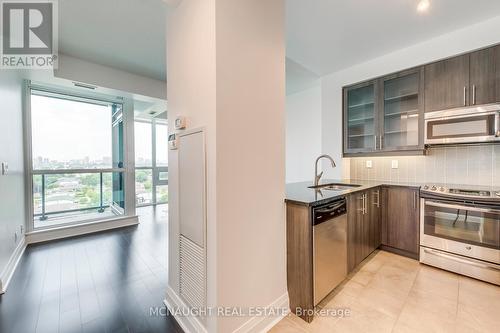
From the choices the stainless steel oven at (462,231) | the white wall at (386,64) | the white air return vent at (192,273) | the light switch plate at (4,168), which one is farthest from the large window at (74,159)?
the stainless steel oven at (462,231)

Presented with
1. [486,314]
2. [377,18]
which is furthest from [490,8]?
[486,314]

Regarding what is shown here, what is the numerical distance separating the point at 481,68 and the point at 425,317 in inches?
109

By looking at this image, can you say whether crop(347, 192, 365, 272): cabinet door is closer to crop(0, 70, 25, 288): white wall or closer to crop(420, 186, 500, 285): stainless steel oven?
crop(420, 186, 500, 285): stainless steel oven

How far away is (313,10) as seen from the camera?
7.37ft

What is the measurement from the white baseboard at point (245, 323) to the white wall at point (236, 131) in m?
0.05

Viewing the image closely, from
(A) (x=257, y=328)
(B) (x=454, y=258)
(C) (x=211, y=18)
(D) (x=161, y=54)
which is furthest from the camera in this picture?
(D) (x=161, y=54)

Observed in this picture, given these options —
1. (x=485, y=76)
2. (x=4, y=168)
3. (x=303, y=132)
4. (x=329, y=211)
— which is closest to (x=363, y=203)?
(x=329, y=211)

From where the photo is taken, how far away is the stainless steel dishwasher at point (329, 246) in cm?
172

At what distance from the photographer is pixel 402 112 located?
3057 millimetres

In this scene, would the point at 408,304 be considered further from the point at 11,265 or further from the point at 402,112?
the point at 11,265

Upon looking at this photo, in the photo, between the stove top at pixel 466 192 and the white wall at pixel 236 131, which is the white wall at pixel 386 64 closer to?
the stove top at pixel 466 192

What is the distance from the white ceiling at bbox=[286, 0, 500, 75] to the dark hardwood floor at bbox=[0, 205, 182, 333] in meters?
3.30

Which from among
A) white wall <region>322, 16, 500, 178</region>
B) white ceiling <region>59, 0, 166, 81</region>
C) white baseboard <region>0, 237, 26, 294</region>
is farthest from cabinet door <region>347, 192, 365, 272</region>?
white baseboard <region>0, 237, 26, 294</region>

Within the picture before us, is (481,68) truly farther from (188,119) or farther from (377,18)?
(188,119)
